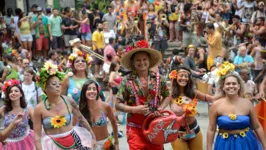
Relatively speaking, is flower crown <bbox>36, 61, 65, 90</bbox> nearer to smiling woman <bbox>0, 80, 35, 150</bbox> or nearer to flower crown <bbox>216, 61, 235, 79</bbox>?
smiling woman <bbox>0, 80, 35, 150</bbox>

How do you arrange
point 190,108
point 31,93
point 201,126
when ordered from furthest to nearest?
point 201,126 → point 31,93 → point 190,108

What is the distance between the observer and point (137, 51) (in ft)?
23.6

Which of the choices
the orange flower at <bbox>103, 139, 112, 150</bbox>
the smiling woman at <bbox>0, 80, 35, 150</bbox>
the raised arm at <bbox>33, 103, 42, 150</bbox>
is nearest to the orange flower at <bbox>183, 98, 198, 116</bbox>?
the orange flower at <bbox>103, 139, 112, 150</bbox>

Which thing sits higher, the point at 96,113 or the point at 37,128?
the point at 37,128

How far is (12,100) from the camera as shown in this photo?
866 cm

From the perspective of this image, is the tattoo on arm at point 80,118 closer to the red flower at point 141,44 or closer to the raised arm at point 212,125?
the red flower at point 141,44

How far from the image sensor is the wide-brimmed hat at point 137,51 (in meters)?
7.14

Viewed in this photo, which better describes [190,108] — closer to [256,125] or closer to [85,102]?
[256,125]

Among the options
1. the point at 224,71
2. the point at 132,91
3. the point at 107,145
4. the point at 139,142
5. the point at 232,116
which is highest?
the point at 224,71

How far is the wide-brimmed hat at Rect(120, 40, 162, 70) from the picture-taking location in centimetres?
714

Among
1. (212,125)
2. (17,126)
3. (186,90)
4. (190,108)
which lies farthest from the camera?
(17,126)

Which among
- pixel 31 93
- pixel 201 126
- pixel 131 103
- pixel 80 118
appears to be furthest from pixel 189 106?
pixel 201 126

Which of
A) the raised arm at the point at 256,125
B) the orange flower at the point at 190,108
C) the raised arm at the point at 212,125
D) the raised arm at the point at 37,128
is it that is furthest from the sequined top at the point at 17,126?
the raised arm at the point at 256,125

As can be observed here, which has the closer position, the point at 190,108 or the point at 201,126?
the point at 190,108
